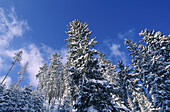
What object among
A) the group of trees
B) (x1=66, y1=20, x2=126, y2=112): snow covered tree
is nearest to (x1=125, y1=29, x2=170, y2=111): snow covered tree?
the group of trees

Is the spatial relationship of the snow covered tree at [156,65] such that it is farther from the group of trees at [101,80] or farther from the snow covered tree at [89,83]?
the snow covered tree at [89,83]

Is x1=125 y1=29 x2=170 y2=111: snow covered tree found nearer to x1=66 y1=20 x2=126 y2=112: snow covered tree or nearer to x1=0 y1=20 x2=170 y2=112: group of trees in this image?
x1=0 y1=20 x2=170 y2=112: group of trees

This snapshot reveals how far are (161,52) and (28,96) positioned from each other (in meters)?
22.3

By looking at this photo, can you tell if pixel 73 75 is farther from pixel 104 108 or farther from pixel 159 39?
pixel 159 39

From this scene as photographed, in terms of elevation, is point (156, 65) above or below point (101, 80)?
above

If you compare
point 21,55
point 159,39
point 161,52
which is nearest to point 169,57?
point 161,52

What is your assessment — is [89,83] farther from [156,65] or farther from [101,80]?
[156,65]

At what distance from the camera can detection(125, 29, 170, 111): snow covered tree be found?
13211 millimetres

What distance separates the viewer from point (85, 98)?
27.8 feet

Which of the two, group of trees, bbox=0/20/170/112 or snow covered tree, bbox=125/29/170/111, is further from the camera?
snow covered tree, bbox=125/29/170/111


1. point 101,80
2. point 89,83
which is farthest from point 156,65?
point 89,83

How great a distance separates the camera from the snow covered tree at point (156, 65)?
13.2m

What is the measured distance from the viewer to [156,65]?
14938mm

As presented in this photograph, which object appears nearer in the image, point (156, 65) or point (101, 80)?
point (101, 80)
